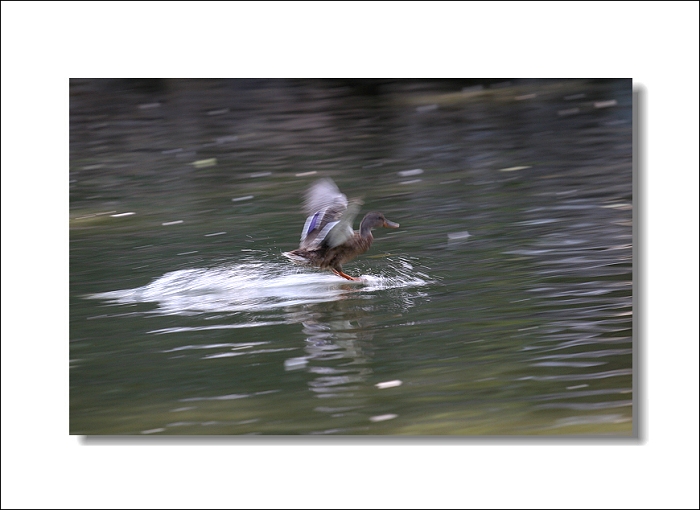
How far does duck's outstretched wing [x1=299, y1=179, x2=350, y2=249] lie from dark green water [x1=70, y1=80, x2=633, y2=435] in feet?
0.30

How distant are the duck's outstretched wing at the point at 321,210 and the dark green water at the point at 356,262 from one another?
0.09 m

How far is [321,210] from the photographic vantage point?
15.5 feet

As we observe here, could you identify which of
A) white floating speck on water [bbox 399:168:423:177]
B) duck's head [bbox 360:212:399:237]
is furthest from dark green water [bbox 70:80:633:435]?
duck's head [bbox 360:212:399:237]

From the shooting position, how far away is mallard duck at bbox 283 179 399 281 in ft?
15.4

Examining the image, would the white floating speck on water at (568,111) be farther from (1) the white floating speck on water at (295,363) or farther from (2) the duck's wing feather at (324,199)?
(1) the white floating speck on water at (295,363)

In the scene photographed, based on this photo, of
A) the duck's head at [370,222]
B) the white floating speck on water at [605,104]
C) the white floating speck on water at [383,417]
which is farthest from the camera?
the duck's head at [370,222]

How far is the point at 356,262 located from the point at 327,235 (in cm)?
32

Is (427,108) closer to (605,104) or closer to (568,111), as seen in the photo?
(568,111)

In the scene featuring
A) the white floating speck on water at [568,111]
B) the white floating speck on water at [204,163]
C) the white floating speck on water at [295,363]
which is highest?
the white floating speck on water at [568,111]

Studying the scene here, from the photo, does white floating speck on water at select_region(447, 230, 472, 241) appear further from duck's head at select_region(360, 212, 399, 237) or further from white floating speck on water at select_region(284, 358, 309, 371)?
white floating speck on water at select_region(284, 358, 309, 371)

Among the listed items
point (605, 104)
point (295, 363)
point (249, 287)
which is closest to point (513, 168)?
point (605, 104)

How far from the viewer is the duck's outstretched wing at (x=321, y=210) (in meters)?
4.70

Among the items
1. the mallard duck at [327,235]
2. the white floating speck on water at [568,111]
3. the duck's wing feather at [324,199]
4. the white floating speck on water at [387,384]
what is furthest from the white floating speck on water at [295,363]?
the white floating speck on water at [568,111]

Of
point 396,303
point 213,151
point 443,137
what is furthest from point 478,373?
point 213,151
